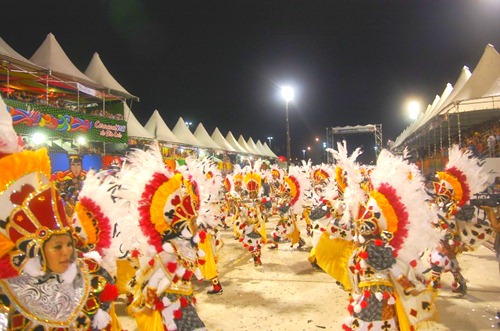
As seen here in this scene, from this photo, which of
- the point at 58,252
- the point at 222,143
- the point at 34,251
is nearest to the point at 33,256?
the point at 34,251

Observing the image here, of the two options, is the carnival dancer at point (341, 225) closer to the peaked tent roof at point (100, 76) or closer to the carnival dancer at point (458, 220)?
the carnival dancer at point (458, 220)

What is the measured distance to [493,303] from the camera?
607 cm

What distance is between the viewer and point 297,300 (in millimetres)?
6656

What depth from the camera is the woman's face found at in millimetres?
2203

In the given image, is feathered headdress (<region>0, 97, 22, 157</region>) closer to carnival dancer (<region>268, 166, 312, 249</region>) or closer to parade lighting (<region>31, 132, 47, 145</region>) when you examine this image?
carnival dancer (<region>268, 166, 312, 249</region>)

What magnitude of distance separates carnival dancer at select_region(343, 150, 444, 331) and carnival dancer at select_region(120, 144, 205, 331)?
5.43 ft

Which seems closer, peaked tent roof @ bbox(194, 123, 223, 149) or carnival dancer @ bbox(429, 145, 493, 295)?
carnival dancer @ bbox(429, 145, 493, 295)

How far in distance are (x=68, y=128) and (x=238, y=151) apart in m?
25.5

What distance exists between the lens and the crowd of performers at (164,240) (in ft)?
7.10

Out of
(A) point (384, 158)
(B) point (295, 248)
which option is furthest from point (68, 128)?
(A) point (384, 158)

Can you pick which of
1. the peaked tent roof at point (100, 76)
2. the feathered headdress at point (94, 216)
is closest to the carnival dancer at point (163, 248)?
the feathered headdress at point (94, 216)

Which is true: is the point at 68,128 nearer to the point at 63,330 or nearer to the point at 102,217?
the point at 102,217

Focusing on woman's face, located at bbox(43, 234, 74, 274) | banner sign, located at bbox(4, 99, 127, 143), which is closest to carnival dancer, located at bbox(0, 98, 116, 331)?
woman's face, located at bbox(43, 234, 74, 274)

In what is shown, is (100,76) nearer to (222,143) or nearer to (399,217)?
(222,143)
